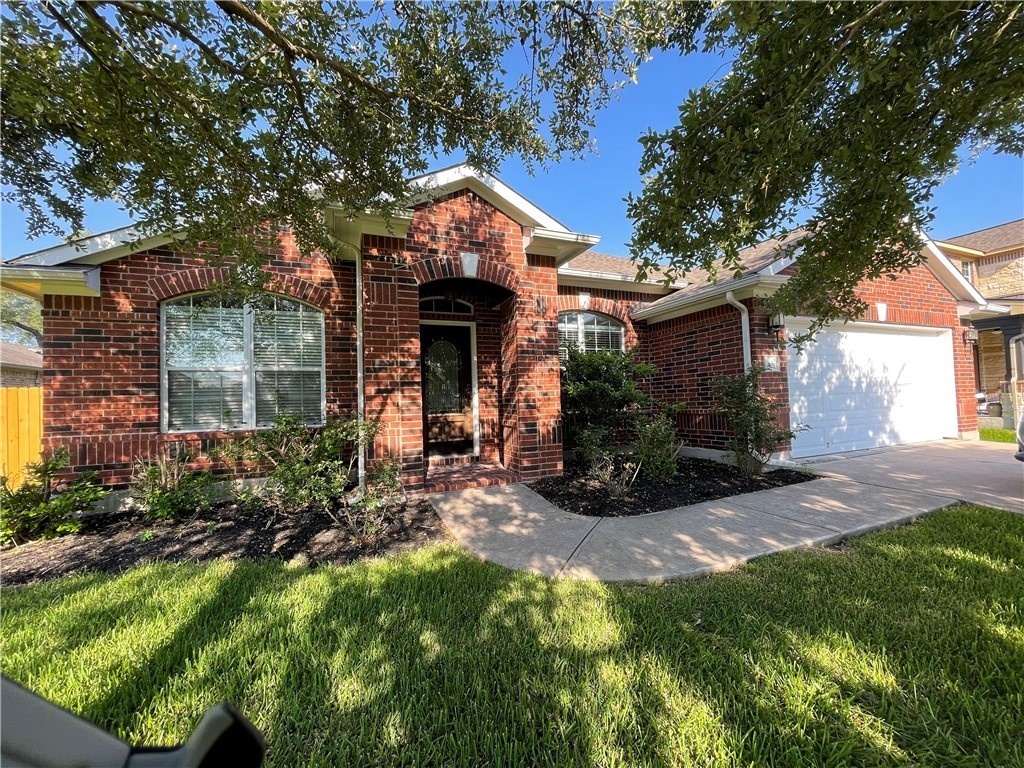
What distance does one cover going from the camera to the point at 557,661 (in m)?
2.16

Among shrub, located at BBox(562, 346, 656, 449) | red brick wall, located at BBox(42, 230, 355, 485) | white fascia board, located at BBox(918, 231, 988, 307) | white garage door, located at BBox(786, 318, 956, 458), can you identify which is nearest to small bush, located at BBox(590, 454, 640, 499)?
shrub, located at BBox(562, 346, 656, 449)

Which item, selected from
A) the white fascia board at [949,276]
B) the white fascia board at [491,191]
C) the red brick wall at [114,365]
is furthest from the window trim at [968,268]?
the red brick wall at [114,365]

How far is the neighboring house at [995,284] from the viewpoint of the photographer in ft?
44.7

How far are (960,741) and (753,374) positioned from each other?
527 centimetres

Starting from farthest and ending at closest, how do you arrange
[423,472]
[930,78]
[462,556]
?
1. [423,472]
2. [462,556]
3. [930,78]

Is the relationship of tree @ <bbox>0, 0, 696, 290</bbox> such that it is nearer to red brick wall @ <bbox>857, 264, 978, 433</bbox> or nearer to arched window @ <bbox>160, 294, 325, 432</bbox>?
arched window @ <bbox>160, 294, 325, 432</bbox>

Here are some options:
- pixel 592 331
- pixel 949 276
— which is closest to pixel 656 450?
pixel 592 331

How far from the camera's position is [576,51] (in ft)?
13.1

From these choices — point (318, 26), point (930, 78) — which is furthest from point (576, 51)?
point (930, 78)

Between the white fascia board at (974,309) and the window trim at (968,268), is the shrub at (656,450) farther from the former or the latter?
the window trim at (968,268)

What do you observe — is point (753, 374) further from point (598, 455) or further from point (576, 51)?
point (576, 51)

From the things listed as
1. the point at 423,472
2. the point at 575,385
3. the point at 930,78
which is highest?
the point at 930,78

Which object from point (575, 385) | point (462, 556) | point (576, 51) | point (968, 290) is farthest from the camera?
point (968, 290)

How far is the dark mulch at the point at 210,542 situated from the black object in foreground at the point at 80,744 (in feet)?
10.4
